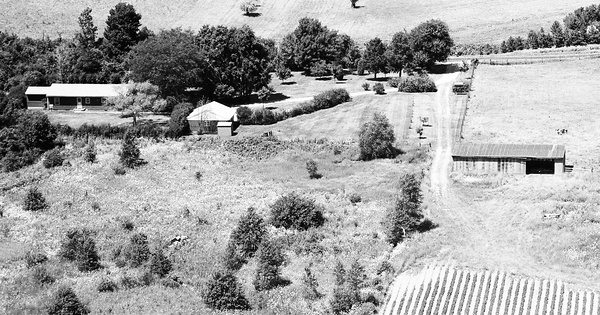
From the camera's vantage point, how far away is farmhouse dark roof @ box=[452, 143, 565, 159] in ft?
226

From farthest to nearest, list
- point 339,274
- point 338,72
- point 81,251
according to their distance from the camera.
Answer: point 338,72 < point 81,251 < point 339,274

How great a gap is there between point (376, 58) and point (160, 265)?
57.1 m

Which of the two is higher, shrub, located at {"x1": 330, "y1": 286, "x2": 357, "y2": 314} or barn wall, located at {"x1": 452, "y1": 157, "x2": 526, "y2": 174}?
barn wall, located at {"x1": 452, "y1": 157, "x2": 526, "y2": 174}

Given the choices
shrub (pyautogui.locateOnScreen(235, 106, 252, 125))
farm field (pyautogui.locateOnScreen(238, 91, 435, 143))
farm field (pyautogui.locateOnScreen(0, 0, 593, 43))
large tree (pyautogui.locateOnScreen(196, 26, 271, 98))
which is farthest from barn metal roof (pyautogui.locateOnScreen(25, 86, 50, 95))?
farm field (pyautogui.locateOnScreen(0, 0, 593, 43))

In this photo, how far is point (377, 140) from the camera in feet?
249

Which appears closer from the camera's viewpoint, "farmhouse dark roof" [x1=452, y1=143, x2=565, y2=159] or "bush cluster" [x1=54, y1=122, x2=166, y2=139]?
"farmhouse dark roof" [x1=452, y1=143, x2=565, y2=159]

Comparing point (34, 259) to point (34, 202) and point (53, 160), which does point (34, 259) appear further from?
point (53, 160)

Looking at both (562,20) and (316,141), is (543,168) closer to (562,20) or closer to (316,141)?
(316,141)

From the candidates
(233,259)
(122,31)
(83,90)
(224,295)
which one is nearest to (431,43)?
(122,31)

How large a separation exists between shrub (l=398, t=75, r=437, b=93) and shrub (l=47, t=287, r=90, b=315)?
191 feet

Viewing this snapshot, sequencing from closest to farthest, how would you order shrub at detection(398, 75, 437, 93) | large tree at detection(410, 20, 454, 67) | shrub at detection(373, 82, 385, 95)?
shrub at detection(398, 75, 437, 93), shrub at detection(373, 82, 385, 95), large tree at detection(410, 20, 454, 67)

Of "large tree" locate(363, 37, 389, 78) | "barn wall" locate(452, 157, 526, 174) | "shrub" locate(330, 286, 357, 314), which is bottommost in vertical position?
"shrub" locate(330, 286, 357, 314)

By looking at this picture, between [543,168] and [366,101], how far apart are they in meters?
32.2

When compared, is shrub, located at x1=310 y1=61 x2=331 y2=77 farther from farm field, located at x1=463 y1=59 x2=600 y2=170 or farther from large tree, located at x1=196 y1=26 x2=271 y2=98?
farm field, located at x1=463 y1=59 x2=600 y2=170
